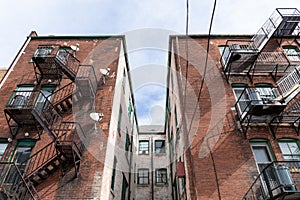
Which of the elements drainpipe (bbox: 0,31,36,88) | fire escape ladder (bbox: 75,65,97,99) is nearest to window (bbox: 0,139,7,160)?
drainpipe (bbox: 0,31,36,88)

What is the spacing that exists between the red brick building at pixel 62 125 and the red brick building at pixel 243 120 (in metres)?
3.99

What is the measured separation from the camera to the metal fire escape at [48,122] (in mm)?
8875

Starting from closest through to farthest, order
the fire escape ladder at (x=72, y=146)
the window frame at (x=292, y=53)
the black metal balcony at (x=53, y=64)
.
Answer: the fire escape ladder at (x=72, y=146) < the black metal balcony at (x=53, y=64) < the window frame at (x=292, y=53)

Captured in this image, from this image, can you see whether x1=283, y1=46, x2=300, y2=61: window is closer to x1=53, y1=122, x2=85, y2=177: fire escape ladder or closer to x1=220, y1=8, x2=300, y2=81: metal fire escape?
x1=220, y1=8, x2=300, y2=81: metal fire escape

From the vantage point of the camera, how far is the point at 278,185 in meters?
7.17

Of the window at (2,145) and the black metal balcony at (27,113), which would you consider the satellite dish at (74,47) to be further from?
the window at (2,145)

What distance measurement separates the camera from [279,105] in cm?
944

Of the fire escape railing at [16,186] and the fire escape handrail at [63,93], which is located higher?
the fire escape handrail at [63,93]

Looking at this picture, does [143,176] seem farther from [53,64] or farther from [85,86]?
[53,64]

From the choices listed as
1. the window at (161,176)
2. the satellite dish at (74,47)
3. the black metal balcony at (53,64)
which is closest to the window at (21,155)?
the black metal balcony at (53,64)

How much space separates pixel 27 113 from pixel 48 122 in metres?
1.16

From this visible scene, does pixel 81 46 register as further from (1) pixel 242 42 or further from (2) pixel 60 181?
(1) pixel 242 42

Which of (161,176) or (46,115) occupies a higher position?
(161,176)

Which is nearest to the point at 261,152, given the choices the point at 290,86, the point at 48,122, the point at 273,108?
the point at 273,108
